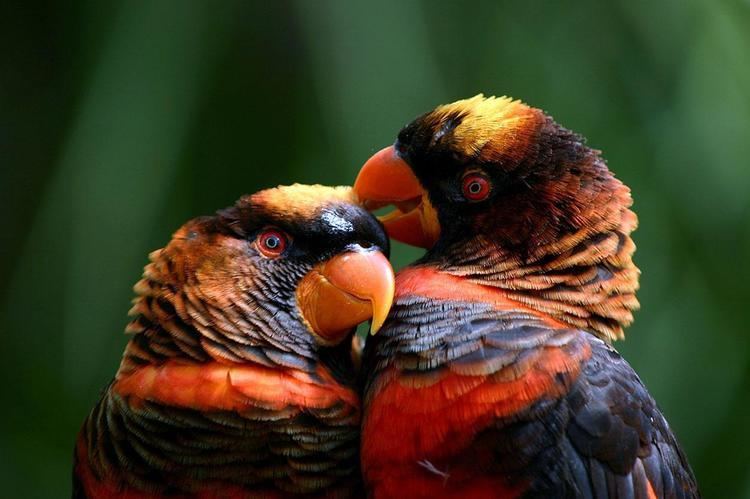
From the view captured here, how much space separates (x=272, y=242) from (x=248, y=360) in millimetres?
271

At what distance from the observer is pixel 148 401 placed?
5.01 feet

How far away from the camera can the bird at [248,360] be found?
149 cm

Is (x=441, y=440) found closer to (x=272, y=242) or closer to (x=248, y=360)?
(x=248, y=360)

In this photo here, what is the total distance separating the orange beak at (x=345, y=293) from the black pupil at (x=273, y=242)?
0.31ft

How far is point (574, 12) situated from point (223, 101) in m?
1.15

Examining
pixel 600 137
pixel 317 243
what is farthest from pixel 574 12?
pixel 317 243

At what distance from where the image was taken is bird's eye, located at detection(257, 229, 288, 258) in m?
1.70

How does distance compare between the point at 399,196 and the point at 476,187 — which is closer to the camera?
the point at 476,187

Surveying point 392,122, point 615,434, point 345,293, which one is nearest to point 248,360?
point 345,293

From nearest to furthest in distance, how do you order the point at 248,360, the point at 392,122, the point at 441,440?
the point at 441,440, the point at 248,360, the point at 392,122

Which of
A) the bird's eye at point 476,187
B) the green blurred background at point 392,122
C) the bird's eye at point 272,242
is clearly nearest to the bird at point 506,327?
the bird's eye at point 476,187

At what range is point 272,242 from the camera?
1.71m

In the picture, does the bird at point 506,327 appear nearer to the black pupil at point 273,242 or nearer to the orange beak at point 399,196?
the orange beak at point 399,196

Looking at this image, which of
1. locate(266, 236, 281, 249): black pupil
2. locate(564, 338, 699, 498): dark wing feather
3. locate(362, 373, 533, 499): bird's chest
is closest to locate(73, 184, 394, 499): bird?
locate(266, 236, 281, 249): black pupil
